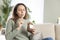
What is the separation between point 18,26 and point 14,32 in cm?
10

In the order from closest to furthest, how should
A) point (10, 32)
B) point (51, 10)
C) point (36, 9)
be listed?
point (10, 32) < point (36, 9) < point (51, 10)

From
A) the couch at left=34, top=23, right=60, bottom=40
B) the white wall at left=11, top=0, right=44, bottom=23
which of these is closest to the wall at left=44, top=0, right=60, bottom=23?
the white wall at left=11, top=0, right=44, bottom=23

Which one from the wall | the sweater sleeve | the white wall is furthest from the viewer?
the wall

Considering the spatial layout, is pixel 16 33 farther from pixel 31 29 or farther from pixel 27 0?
pixel 27 0

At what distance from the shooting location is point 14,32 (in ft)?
5.66

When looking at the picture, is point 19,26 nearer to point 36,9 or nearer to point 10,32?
point 10,32

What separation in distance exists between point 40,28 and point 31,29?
330 mm

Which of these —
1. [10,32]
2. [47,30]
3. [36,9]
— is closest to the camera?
[10,32]

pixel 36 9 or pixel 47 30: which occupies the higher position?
pixel 36 9

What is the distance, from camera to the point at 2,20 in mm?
3170

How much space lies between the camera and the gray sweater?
1726 mm

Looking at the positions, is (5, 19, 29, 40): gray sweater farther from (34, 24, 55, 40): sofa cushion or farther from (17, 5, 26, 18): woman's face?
(34, 24, 55, 40): sofa cushion

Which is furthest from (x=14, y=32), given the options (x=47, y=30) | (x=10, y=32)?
(x=47, y=30)

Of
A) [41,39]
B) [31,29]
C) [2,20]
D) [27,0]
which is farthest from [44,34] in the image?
[27,0]
